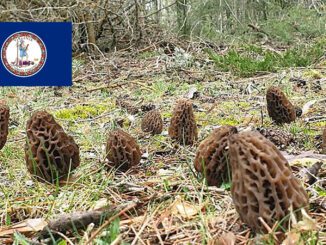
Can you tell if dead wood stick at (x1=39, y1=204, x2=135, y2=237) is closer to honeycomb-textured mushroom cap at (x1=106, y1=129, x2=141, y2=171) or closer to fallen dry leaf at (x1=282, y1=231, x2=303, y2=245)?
fallen dry leaf at (x1=282, y1=231, x2=303, y2=245)

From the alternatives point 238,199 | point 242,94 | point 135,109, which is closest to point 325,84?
point 242,94

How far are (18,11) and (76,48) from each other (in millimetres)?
1635

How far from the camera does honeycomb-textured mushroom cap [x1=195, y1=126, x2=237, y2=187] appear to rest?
2.34 metres

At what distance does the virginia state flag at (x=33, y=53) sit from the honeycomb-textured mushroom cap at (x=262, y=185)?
478 cm

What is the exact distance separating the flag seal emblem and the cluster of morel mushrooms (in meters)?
2.74

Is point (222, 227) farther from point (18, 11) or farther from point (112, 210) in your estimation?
point (18, 11)

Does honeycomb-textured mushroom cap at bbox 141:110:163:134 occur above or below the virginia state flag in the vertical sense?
below

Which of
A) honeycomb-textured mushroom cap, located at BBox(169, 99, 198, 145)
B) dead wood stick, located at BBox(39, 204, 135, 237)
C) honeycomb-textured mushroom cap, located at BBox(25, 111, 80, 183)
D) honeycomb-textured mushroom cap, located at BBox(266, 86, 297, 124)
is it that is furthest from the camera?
honeycomb-textured mushroom cap, located at BBox(266, 86, 297, 124)

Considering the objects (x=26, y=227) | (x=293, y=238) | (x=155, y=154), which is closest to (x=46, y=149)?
(x=26, y=227)

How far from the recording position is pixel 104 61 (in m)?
8.52

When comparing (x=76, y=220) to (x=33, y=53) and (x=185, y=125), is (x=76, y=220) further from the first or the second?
(x=33, y=53)

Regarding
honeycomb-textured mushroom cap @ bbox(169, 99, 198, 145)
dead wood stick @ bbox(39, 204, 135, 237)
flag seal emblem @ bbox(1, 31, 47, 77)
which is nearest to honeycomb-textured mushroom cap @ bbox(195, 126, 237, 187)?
dead wood stick @ bbox(39, 204, 135, 237)

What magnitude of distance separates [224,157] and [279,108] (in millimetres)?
1511

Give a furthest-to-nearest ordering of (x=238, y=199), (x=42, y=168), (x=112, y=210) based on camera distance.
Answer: (x=42, y=168) → (x=112, y=210) → (x=238, y=199)
